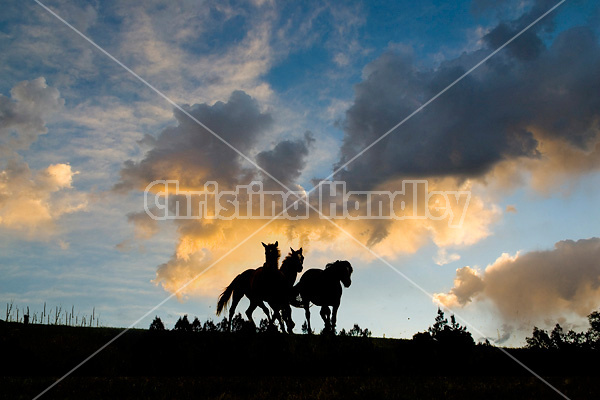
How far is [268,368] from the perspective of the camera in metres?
13.2

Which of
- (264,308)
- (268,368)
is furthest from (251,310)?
(268,368)

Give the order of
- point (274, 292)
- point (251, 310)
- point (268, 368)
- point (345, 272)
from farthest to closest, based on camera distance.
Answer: point (345, 272)
point (251, 310)
point (274, 292)
point (268, 368)

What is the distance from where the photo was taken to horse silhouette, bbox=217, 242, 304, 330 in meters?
20.2

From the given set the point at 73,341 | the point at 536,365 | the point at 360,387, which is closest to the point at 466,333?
the point at 536,365

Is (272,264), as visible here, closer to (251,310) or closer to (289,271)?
(289,271)

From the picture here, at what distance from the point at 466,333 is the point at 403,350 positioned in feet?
8.46

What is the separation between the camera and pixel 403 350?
50.1ft

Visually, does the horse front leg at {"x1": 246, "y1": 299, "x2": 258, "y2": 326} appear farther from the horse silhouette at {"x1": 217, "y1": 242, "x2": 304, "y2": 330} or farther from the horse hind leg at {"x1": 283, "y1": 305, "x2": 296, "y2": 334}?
the horse hind leg at {"x1": 283, "y1": 305, "x2": 296, "y2": 334}

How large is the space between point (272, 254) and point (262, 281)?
1351 mm

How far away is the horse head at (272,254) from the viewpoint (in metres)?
20.5

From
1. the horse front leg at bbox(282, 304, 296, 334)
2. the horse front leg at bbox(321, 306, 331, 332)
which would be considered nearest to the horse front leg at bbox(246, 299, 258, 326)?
the horse front leg at bbox(282, 304, 296, 334)

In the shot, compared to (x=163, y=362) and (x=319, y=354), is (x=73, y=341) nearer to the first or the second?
(x=163, y=362)

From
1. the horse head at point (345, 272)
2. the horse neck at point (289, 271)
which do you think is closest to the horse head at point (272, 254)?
the horse neck at point (289, 271)

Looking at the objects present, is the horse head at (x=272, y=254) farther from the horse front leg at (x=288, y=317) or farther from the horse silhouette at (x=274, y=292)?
the horse front leg at (x=288, y=317)
